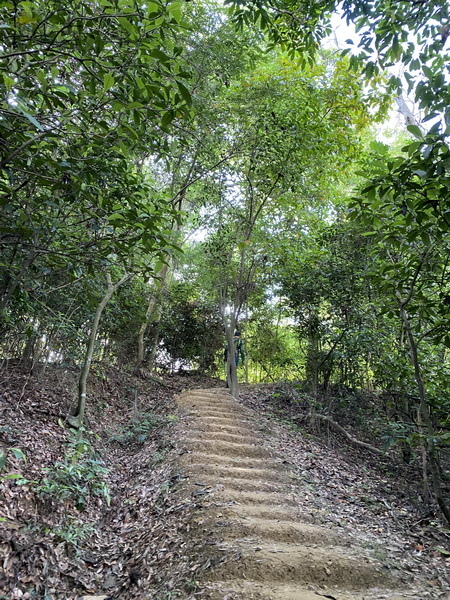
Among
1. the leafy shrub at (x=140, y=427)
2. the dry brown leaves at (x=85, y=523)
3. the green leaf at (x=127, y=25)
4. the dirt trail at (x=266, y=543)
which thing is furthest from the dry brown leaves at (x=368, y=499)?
the green leaf at (x=127, y=25)

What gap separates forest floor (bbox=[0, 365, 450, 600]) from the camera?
2717mm

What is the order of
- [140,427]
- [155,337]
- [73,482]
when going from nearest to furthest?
[73,482], [140,427], [155,337]

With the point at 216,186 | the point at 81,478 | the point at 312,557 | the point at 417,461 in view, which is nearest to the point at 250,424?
the point at 417,461

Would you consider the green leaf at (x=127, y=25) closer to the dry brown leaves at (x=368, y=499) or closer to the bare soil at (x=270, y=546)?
the bare soil at (x=270, y=546)

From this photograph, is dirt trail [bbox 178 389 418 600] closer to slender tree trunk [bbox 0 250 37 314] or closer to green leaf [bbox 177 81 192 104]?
slender tree trunk [bbox 0 250 37 314]

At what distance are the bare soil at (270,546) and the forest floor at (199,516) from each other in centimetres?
1

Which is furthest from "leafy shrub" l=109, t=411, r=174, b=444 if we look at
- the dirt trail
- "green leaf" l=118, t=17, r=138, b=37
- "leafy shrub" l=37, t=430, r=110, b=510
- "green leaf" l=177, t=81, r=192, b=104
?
"green leaf" l=118, t=17, r=138, b=37

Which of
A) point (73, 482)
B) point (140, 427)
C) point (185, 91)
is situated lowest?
point (73, 482)

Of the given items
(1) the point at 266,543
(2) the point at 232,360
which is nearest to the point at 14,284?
(1) the point at 266,543

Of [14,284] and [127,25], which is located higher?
[127,25]

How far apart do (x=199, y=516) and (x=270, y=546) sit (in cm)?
78

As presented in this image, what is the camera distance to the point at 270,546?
3055mm

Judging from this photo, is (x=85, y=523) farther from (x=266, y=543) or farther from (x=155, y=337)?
(x=155, y=337)

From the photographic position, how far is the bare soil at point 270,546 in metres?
2.63
